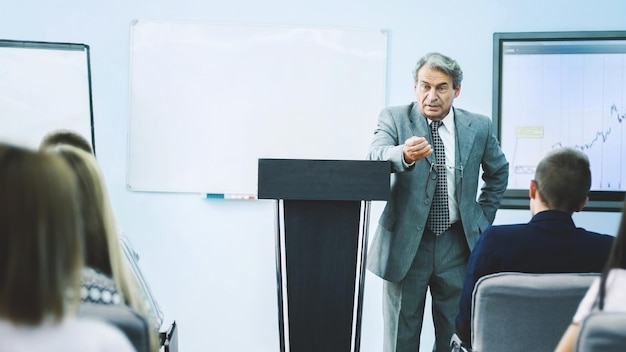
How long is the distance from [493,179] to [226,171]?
153 centimetres

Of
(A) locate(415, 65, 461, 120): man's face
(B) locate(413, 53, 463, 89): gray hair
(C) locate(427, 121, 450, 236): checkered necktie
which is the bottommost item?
(C) locate(427, 121, 450, 236): checkered necktie

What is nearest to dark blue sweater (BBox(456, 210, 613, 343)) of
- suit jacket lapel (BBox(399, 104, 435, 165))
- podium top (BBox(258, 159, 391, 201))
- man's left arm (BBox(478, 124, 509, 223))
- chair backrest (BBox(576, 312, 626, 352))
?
podium top (BBox(258, 159, 391, 201))

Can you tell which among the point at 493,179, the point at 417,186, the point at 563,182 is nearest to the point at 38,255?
the point at 563,182

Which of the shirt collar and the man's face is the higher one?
the man's face

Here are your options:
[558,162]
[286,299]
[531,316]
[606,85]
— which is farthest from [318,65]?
[531,316]

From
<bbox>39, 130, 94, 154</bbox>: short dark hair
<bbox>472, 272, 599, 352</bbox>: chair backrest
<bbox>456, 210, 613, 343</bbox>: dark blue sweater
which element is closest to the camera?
<bbox>472, 272, 599, 352</bbox>: chair backrest

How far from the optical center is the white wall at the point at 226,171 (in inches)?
154

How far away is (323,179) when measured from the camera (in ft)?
7.78

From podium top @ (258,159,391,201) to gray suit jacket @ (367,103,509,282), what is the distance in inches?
9.7

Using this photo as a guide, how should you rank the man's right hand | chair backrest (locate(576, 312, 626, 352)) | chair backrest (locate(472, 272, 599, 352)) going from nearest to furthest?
1. chair backrest (locate(576, 312, 626, 352))
2. chair backrest (locate(472, 272, 599, 352))
3. the man's right hand

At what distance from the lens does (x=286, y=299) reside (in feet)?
8.04

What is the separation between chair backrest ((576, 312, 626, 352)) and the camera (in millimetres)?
1186

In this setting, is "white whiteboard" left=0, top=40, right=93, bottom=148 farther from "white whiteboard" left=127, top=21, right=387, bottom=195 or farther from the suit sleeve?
the suit sleeve

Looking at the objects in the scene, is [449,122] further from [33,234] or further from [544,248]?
[33,234]
